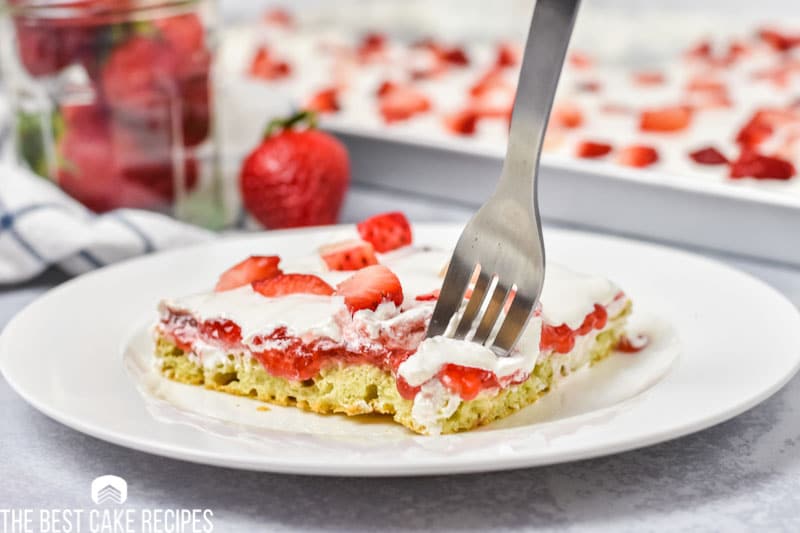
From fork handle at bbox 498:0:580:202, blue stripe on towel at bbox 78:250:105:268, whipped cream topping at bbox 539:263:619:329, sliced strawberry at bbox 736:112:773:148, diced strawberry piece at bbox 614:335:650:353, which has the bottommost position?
blue stripe on towel at bbox 78:250:105:268

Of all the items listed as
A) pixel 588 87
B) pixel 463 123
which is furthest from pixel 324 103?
pixel 588 87

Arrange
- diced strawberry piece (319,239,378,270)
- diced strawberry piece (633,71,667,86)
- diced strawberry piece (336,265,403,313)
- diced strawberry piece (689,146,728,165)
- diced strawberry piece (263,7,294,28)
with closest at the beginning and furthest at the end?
diced strawberry piece (336,265,403,313)
diced strawberry piece (319,239,378,270)
diced strawberry piece (689,146,728,165)
diced strawberry piece (633,71,667,86)
diced strawberry piece (263,7,294,28)

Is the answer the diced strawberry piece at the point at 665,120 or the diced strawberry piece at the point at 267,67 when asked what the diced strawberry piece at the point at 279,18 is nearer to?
the diced strawberry piece at the point at 267,67

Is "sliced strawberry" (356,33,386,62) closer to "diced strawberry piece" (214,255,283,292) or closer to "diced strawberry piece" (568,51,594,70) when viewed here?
"diced strawberry piece" (568,51,594,70)

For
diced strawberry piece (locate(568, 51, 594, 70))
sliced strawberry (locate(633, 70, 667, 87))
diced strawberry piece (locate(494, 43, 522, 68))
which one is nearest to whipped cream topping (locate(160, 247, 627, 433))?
sliced strawberry (locate(633, 70, 667, 87))

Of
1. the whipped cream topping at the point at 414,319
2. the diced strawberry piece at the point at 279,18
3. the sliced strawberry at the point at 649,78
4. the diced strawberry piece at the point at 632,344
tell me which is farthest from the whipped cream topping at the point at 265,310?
the diced strawberry piece at the point at 279,18

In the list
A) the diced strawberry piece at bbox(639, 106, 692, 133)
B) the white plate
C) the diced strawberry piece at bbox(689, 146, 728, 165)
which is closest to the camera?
the white plate

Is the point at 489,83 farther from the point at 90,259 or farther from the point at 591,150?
the point at 90,259

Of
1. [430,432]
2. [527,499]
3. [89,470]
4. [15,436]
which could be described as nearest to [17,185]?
[15,436]

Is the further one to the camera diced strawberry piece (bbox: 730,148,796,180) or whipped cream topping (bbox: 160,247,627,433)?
diced strawberry piece (bbox: 730,148,796,180)
